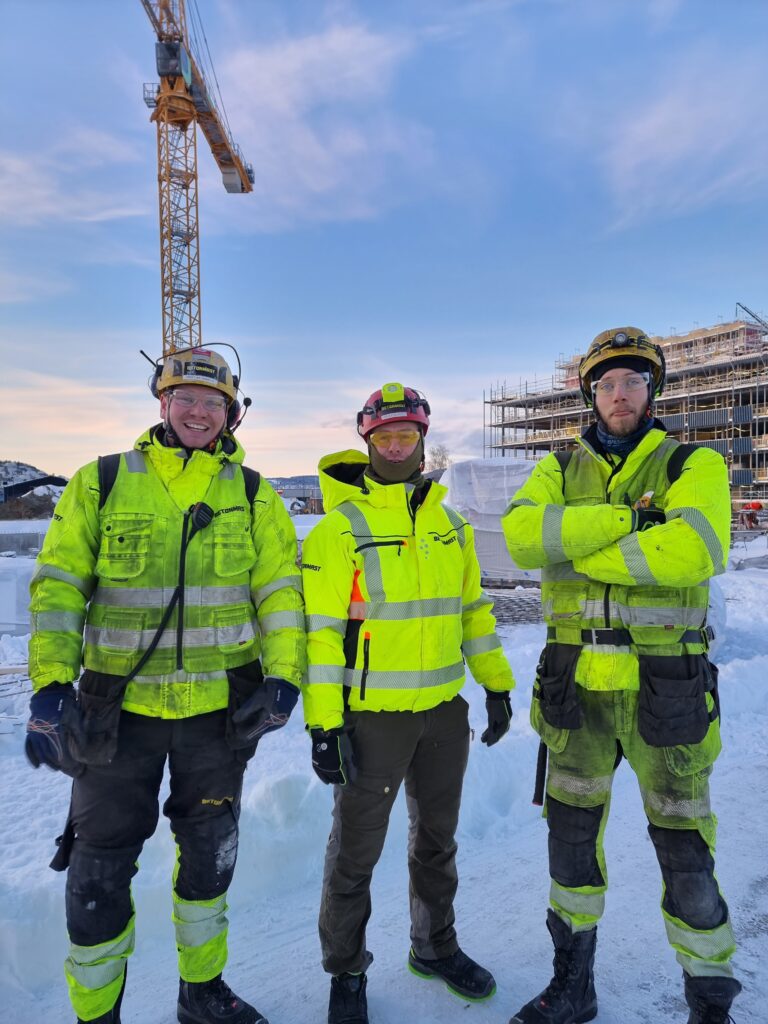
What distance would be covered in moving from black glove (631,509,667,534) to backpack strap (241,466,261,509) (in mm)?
1509

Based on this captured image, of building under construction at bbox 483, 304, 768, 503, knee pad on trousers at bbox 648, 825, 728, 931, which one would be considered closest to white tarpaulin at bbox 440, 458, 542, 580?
knee pad on trousers at bbox 648, 825, 728, 931

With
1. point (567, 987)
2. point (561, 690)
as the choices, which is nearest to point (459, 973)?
point (567, 987)

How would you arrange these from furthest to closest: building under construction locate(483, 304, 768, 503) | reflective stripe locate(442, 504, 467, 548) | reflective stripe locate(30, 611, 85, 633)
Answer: building under construction locate(483, 304, 768, 503) < reflective stripe locate(442, 504, 467, 548) < reflective stripe locate(30, 611, 85, 633)

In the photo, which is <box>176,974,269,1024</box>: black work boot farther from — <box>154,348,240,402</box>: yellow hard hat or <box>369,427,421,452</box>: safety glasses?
<box>154,348,240,402</box>: yellow hard hat

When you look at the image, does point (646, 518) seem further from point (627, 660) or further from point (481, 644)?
point (481, 644)

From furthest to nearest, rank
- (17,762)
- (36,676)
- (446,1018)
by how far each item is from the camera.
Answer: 1. (17,762)
2. (446,1018)
3. (36,676)

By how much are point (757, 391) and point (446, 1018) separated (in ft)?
200

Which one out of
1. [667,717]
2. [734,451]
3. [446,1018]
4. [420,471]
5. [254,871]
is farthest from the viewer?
[734,451]

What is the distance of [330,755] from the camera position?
240 centimetres

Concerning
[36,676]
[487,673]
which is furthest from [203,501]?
[487,673]

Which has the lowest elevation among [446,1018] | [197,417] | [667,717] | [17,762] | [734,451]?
[446,1018]

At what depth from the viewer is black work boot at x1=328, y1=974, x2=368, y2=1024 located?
98.1 inches

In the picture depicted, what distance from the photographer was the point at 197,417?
2553 millimetres

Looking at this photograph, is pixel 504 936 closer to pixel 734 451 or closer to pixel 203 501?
pixel 203 501
